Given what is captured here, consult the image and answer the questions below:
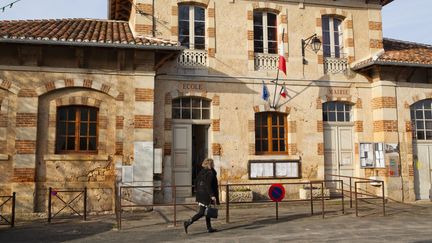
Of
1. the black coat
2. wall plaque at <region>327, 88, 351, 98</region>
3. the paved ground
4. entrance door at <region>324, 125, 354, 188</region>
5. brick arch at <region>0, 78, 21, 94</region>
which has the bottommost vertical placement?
the paved ground

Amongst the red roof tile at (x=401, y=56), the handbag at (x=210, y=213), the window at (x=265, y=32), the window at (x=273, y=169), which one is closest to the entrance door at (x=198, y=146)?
the window at (x=273, y=169)

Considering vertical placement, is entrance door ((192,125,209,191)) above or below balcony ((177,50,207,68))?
below

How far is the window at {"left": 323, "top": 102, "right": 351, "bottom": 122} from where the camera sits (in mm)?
13111

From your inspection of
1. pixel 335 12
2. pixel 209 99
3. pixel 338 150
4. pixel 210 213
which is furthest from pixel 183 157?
pixel 335 12

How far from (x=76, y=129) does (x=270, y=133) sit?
609cm

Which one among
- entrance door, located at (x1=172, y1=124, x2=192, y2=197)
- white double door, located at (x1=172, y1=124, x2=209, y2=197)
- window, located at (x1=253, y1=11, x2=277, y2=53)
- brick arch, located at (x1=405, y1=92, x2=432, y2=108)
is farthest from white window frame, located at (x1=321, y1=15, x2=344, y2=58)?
entrance door, located at (x1=172, y1=124, x2=192, y2=197)

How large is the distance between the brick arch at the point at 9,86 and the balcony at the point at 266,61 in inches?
285

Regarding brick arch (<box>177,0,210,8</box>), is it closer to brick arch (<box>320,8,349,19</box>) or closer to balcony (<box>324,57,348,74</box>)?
brick arch (<box>320,8,349,19</box>)

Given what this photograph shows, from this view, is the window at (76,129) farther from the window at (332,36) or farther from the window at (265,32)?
the window at (332,36)

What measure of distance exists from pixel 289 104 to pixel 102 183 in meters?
6.42

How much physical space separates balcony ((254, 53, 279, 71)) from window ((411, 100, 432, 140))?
5275 mm

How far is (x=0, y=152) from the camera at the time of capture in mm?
10250

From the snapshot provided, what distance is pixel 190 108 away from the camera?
1214 cm

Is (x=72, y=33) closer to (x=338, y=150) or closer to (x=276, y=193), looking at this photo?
(x=276, y=193)
